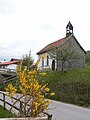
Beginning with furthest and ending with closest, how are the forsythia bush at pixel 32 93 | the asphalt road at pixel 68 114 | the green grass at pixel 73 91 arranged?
the green grass at pixel 73 91 < the asphalt road at pixel 68 114 < the forsythia bush at pixel 32 93

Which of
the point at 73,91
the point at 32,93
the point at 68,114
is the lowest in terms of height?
the point at 68,114

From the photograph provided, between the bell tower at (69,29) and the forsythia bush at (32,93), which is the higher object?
the bell tower at (69,29)

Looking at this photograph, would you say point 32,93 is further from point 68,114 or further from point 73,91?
point 73,91

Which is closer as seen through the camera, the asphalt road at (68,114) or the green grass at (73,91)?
the asphalt road at (68,114)

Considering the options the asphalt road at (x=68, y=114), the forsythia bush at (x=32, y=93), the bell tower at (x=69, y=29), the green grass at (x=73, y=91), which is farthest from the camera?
the bell tower at (x=69, y=29)

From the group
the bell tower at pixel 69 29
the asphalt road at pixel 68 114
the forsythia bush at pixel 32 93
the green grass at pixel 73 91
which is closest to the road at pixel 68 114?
the asphalt road at pixel 68 114

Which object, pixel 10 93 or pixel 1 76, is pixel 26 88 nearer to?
pixel 10 93

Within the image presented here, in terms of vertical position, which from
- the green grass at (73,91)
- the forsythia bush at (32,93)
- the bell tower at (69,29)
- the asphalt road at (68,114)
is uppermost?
the bell tower at (69,29)

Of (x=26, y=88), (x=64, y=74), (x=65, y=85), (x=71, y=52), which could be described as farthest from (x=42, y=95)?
(x=71, y=52)

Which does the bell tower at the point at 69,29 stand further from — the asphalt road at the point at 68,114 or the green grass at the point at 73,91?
the asphalt road at the point at 68,114

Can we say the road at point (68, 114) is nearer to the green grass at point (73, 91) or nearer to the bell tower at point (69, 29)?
the green grass at point (73, 91)

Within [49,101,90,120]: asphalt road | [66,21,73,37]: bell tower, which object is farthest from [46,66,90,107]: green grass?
[66,21,73,37]: bell tower

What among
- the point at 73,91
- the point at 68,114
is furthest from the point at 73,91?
the point at 68,114

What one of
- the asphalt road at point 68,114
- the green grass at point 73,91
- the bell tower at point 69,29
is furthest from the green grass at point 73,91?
the bell tower at point 69,29
